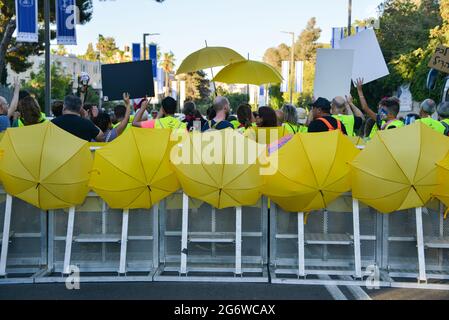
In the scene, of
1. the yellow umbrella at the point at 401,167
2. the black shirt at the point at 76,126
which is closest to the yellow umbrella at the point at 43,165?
the black shirt at the point at 76,126

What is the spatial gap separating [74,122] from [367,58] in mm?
5318

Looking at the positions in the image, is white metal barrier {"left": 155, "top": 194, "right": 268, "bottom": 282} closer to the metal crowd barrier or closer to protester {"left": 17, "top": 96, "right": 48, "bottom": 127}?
the metal crowd barrier

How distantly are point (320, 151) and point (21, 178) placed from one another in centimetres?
324

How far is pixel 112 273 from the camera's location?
274 inches

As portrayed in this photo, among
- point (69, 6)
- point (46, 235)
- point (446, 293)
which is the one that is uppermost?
point (69, 6)

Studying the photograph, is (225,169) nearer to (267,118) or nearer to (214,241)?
(214,241)

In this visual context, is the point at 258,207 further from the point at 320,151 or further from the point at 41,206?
the point at 41,206

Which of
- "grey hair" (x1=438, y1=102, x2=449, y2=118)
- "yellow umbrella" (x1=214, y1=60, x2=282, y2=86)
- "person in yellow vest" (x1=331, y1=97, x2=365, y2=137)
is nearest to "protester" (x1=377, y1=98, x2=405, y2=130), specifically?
"person in yellow vest" (x1=331, y1=97, x2=365, y2=137)

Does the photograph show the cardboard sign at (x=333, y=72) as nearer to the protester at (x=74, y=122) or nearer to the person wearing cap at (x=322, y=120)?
the person wearing cap at (x=322, y=120)

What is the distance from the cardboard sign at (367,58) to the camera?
1018cm

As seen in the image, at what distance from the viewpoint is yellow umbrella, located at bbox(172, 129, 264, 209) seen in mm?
6559

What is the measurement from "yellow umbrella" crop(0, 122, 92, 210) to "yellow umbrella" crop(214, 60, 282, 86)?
5.21m

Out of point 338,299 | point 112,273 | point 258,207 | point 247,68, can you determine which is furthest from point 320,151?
point 247,68

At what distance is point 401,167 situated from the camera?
647 centimetres
